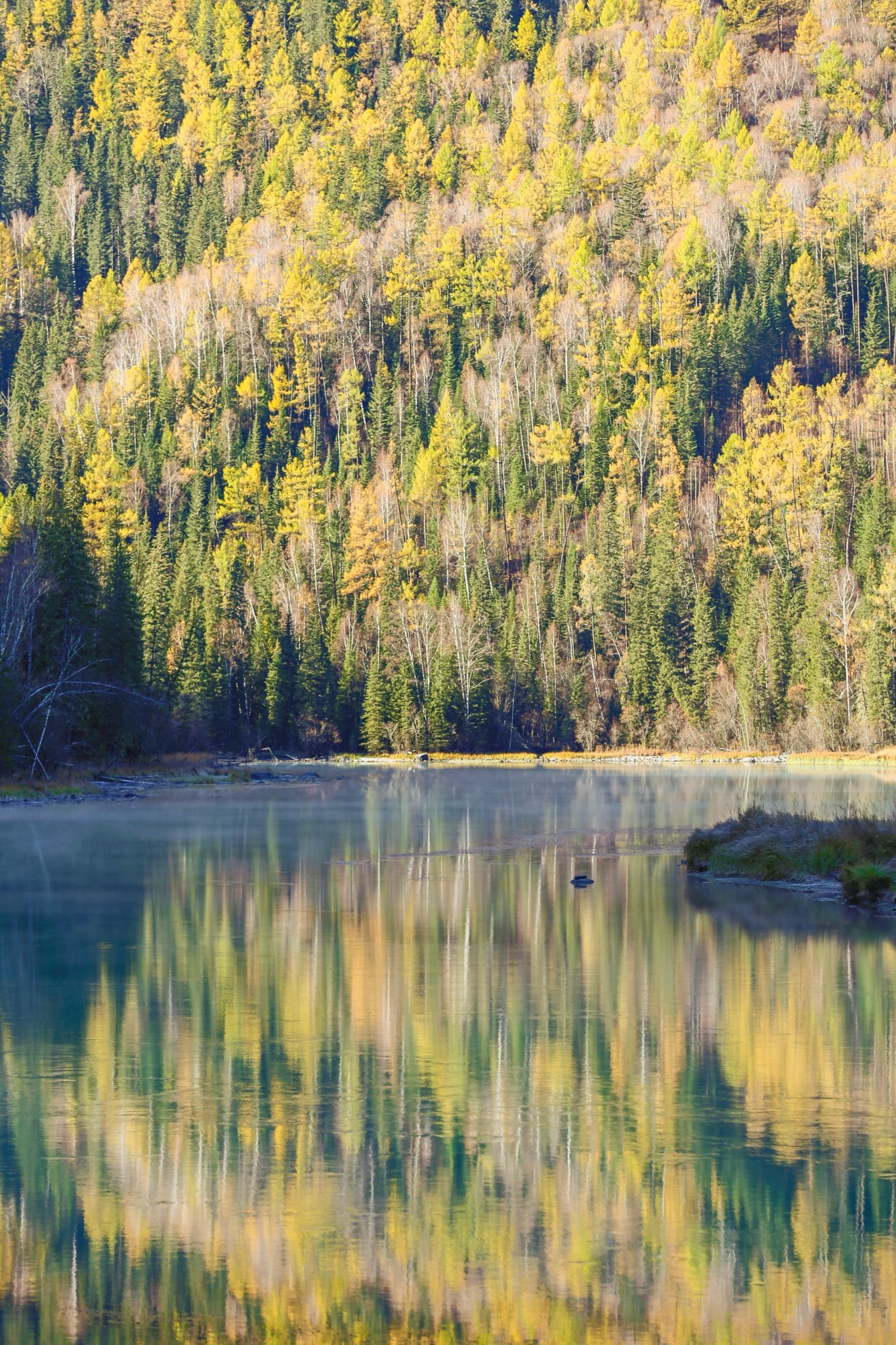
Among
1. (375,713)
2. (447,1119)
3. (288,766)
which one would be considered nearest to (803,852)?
(447,1119)

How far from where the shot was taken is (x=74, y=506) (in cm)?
7488

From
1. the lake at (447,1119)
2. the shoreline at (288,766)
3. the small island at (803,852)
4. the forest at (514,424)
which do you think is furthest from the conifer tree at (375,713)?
the lake at (447,1119)

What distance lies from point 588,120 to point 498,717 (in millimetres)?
97688

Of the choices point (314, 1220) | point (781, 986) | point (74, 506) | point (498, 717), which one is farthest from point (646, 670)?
point (314, 1220)

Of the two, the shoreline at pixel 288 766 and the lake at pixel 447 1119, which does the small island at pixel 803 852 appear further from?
the shoreline at pixel 288 766

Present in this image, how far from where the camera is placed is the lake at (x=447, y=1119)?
8836mm

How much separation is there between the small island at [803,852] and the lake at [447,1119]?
3.98 ft

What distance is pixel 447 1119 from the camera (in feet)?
40.3

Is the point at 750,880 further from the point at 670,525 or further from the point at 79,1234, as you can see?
the point at 670,525

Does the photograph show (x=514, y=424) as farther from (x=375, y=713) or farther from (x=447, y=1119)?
(x=447, y=1119)

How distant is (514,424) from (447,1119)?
5269 inches

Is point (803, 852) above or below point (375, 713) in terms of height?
below

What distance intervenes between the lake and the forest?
164 feet

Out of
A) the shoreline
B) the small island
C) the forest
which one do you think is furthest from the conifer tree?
the small island
